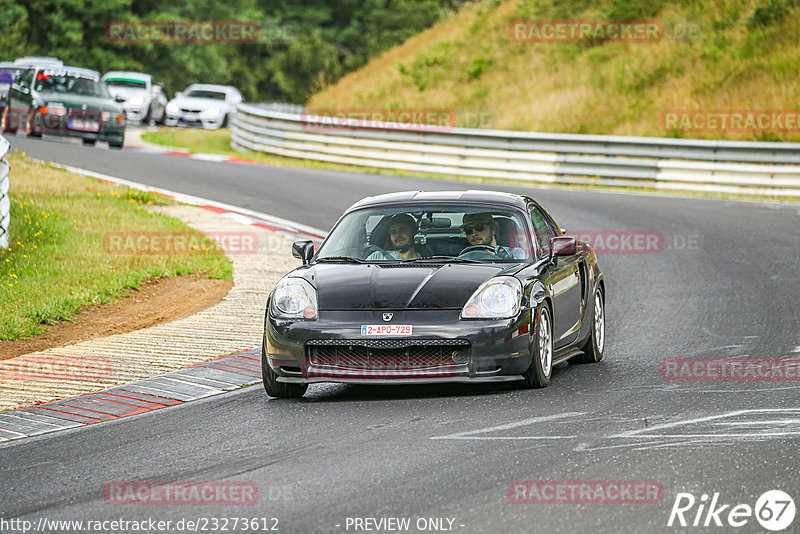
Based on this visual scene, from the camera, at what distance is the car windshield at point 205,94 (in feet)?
139

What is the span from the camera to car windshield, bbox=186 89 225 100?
4238 centimetres

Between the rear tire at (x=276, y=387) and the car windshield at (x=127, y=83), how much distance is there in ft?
113

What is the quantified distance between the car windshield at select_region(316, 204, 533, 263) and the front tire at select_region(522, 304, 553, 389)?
60cm

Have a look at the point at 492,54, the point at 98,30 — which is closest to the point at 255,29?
the point at 98,30

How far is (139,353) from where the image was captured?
33.6 ft

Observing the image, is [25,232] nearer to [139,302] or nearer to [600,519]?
[139,302]

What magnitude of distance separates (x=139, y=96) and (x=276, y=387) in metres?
33.5

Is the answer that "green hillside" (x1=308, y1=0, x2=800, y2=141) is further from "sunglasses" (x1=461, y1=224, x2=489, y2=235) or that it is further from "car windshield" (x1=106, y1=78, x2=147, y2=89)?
"sunglasses" (x1=461, y1=224, x2=489, y2=235)

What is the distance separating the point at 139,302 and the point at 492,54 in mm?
27500
